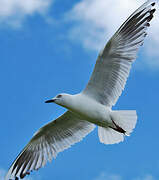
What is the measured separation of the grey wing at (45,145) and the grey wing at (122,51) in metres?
1.18

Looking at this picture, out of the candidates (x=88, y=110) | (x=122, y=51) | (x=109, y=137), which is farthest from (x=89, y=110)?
(x=122, y=51)

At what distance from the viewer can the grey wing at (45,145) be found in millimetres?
8258

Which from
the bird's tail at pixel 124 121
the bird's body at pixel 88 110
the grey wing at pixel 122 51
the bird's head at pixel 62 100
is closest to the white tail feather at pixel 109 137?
the bird's tail at pixel 124 121

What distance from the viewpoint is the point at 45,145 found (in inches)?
332

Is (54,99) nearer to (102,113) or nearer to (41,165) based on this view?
(102,113)

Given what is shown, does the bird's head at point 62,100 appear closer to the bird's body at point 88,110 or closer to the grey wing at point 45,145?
the bird's body at point 88,110

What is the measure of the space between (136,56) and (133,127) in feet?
4.00

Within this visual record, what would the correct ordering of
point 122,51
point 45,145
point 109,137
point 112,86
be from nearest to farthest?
point 122,51, point 112,86, point 109,137, point 45,145

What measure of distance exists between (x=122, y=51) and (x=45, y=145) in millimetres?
2548

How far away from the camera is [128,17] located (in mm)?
7281

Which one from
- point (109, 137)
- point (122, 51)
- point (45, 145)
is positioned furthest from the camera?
point (45, 145)

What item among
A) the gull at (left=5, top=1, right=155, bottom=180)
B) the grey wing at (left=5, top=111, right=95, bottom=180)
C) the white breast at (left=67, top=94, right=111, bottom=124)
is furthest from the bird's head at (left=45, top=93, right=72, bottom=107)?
the grey wing at (left=5, top=111, right=95, bottom=180)

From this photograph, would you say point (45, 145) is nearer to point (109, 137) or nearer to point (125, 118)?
point (109, 137)

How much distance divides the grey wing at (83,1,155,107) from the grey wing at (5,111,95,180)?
118 cm
